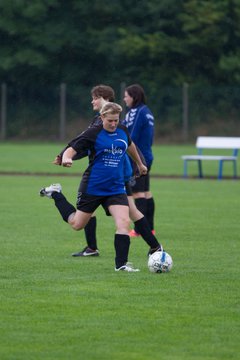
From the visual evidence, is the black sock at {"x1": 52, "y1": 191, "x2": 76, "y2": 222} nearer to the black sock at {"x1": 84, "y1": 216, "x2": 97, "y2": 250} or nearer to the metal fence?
the black sock at {"x1": 84, "y1": 216, "x2": 97, "y2": 250}

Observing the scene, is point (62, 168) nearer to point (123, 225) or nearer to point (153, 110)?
point (153, 110)

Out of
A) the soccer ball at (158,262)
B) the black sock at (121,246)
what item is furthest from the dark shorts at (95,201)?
the soccer ball at (158,262)

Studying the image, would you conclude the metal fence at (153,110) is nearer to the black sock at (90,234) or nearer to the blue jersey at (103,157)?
the black sock at (90,234)

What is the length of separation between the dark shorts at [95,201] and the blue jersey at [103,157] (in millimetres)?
46

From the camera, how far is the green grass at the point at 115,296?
670 centimetres

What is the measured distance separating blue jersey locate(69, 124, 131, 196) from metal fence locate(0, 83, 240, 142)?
30728 mm

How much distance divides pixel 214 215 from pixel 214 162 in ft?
49.8

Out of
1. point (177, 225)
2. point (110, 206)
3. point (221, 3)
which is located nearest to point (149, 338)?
point (110, 206)

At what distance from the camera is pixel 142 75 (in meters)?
45.0

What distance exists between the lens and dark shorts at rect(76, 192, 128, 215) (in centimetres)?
996

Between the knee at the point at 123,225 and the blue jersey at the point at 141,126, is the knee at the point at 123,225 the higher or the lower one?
the lower one

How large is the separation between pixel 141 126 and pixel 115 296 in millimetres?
4889

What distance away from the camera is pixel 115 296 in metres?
8.48

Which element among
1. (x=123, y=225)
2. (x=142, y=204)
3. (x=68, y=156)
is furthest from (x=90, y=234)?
(x=142, y=204)
